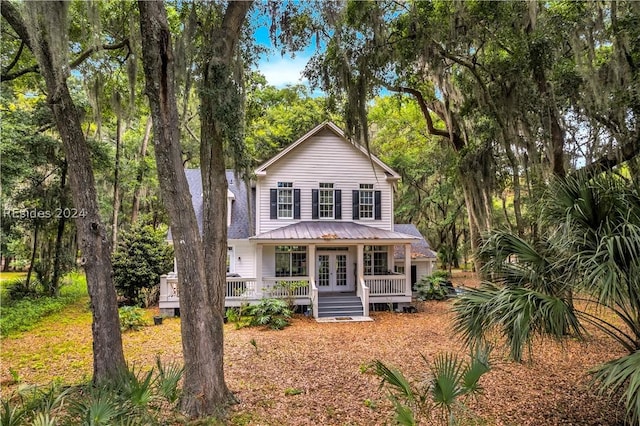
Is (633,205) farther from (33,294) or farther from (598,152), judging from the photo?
(33,294)

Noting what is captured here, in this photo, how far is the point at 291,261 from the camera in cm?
1491

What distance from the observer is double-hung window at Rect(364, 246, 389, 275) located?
51.2ft

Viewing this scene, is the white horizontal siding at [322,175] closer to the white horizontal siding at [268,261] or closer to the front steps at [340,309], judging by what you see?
the white horizontal siding at [268,261]

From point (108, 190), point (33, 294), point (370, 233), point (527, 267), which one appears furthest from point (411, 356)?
point (108, 190)

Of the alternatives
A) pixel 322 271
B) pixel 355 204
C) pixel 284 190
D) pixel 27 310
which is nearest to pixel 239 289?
pixel 322 271

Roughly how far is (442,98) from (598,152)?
15.7ft

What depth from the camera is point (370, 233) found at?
1407 cm

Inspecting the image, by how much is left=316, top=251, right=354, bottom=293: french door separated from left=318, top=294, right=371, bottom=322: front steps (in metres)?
1.32

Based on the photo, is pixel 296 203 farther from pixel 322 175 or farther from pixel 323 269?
pixel 323 269

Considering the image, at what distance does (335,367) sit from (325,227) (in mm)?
7380

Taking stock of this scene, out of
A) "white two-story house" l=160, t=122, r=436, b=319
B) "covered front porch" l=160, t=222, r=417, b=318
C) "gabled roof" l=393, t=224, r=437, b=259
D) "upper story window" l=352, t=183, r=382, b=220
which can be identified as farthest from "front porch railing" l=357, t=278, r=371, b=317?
"gabled roof" l=393, t=224, r=437, b=259

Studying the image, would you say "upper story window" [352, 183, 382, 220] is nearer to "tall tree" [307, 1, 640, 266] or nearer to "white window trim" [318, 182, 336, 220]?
"white window trim" [318, 182, 336, 220]

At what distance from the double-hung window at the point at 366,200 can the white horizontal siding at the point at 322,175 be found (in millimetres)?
175

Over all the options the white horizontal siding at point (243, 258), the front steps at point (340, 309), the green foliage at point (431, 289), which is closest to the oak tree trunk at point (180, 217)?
the front steps at point (340, 309)
